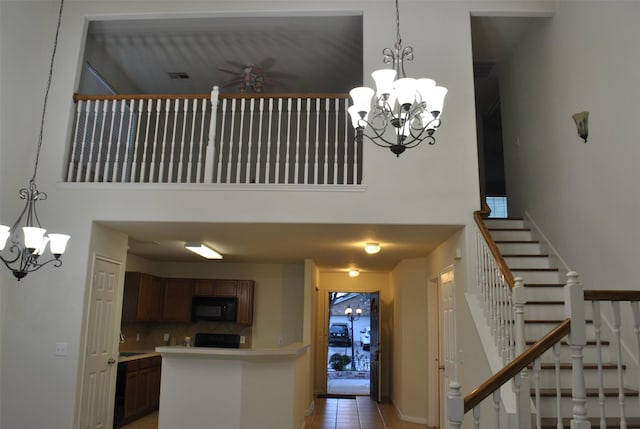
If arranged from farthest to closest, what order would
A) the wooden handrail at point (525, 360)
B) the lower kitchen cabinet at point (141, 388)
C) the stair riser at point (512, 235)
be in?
the lower kitchen cabinet at point (141, 388) → the stair riser at point (512, 235) → the wooden handrail at point (525, 360)

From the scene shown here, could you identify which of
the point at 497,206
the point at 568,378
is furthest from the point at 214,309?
the point at 497,206

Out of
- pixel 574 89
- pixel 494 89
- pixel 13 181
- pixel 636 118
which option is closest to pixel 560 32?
pixel 574 89

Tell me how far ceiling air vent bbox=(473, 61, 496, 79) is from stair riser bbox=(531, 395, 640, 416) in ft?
15.6

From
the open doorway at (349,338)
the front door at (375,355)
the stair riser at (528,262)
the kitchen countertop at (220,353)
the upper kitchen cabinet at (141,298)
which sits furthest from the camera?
the open doorway at (349,338)

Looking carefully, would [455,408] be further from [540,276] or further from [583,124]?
[583,124]

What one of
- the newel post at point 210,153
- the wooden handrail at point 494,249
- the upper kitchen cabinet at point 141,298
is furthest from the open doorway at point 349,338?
the wooden handrail at point 494,249

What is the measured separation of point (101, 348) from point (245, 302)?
3208mm

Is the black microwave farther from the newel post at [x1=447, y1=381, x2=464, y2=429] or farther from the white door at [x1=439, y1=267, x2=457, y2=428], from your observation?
the newel post at [x1=447, y1=381, x2=464, y2=429]

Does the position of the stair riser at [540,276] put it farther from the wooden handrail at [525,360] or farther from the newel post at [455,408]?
the newel post at [455,408]

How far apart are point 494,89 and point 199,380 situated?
6057mm

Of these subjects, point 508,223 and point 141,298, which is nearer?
point 508,223

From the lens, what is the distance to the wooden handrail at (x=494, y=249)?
12.5 feet

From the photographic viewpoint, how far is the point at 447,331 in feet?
19.7

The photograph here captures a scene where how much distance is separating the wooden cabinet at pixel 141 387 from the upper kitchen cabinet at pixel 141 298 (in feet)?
2.35
